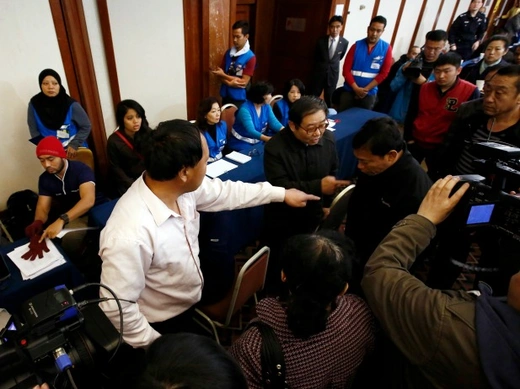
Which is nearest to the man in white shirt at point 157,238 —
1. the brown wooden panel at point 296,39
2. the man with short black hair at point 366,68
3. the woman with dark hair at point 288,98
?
the woman with dark hair at point 288,98

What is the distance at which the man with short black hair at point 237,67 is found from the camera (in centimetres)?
405

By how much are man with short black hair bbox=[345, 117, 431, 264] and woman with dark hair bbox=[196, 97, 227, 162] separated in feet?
5.77

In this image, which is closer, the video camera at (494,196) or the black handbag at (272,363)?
the black handbag at (272,363)

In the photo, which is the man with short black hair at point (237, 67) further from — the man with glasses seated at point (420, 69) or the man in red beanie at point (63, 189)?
the man in red beanie at point (63, 189)

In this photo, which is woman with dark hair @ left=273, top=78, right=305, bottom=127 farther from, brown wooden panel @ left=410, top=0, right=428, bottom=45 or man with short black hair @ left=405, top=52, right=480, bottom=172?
brown wooden panel @ left=410, top=0, right=428, bottom=45

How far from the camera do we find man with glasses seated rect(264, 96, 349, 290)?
1751 millimetres

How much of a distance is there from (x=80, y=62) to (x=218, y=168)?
1.80m

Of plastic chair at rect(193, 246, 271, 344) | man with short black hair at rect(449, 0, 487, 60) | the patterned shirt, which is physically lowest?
plastic chair at rect(193, 246, 271, 344)

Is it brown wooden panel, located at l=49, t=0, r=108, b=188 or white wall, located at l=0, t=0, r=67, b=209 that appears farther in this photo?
brown wooden panel, located at l=49, t=0, r=108, b=188

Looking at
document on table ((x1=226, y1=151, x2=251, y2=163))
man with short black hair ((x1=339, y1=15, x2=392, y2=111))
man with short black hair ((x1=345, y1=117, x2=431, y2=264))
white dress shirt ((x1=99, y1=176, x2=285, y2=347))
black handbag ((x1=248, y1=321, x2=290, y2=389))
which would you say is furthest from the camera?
man with short black hair ((x1=339, y1=15, x2=392, y2=111))

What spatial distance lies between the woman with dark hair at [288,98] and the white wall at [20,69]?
227 cm

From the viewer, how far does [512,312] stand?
0.70 m

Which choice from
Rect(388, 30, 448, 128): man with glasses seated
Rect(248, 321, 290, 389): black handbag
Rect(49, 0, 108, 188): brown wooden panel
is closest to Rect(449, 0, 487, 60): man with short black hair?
Rect(388, 30, 448, 128): man with glasses seated

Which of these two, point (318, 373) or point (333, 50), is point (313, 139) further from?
point (333, 50)
